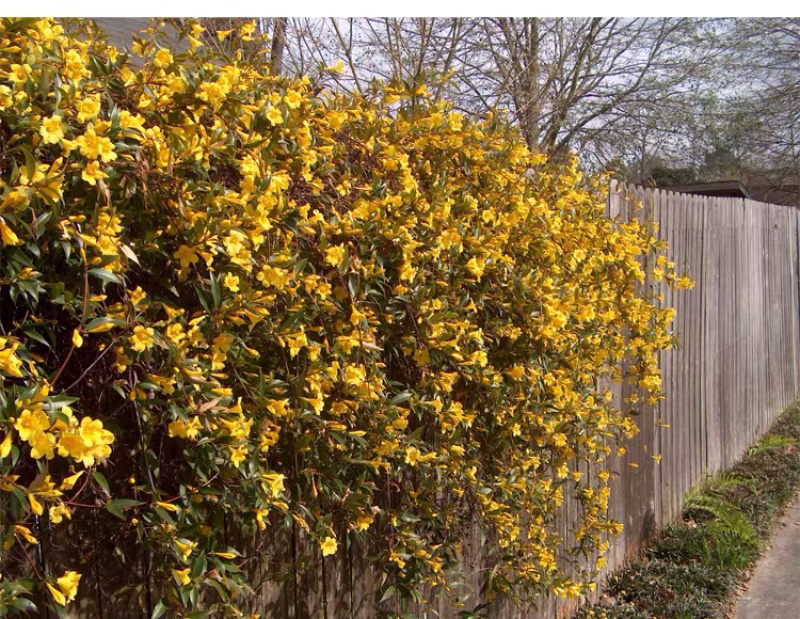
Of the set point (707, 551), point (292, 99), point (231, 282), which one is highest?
point (292, 99)

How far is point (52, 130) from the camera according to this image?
54.6 inches

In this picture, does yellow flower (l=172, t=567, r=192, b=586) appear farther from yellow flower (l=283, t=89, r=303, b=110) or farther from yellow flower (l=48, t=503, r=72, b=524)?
yellow flower (l=283, t=89, r=303, b=110)

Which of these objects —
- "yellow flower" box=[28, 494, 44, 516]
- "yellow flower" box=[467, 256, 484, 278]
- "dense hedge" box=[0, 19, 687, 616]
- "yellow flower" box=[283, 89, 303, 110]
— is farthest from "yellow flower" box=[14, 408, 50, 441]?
"yellow flower" box=[467, 256, 484, 278]

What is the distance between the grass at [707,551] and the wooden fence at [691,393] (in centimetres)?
12

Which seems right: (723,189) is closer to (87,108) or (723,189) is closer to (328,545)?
(328,545)

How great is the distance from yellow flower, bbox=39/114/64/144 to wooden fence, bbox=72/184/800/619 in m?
1.06

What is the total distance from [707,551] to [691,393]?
1.37 m

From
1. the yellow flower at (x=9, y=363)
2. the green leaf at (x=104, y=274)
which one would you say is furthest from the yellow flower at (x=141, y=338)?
the yellow flower at (x=9, y=363)

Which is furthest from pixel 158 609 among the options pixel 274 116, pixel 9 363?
pixel 274 116

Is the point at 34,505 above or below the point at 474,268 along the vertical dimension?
below

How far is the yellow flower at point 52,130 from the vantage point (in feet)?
4.50

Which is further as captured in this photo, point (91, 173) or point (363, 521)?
point (363, 521)

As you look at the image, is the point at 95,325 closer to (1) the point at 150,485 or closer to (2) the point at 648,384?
(1) the point at 150,485

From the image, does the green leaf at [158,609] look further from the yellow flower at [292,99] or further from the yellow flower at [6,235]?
the yellow flower at [292,99]
